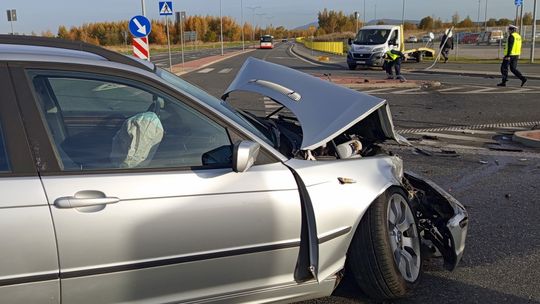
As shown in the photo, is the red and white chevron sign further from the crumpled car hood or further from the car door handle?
the car door handle

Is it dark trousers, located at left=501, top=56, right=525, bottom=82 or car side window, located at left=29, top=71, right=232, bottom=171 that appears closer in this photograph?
car side window, located at left=29, top=71, right=232, bottom=171

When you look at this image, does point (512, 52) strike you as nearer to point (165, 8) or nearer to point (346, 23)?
point (165, 8)

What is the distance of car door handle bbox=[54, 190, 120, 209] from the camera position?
233 cm

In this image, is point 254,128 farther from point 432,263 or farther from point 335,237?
point 432,263

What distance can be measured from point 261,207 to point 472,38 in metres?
A: 73.5

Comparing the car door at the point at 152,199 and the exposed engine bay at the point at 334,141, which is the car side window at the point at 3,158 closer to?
the car door at the point at 152,199

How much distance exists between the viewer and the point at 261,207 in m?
2.69

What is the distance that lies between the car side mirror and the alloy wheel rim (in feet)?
3.36

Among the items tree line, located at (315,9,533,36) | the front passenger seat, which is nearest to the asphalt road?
the front passenger seat

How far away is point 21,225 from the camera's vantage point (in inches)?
88.7

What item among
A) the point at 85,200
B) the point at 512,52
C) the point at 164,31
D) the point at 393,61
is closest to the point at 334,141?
the point at 85,200

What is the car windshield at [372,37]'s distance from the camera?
26.8m

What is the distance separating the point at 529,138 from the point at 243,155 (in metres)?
6.73

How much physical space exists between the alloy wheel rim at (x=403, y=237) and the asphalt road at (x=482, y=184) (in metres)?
0.18
